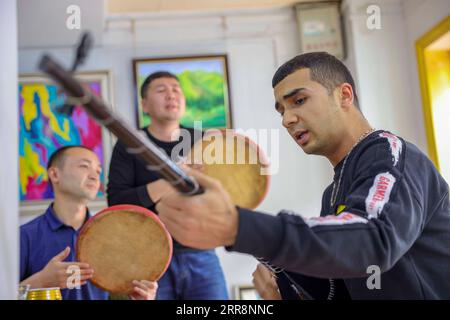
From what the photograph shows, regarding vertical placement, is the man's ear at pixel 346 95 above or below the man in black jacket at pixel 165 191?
above

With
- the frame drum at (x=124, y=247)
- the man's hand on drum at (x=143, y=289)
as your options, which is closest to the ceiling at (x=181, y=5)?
the frame drum at (x=124, y=247)

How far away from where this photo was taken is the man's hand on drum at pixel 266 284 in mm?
1247

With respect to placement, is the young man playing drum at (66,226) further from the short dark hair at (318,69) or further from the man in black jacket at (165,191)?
the short dark hair at (318,69)

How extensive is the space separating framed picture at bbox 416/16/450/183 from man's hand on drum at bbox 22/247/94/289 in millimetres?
2067

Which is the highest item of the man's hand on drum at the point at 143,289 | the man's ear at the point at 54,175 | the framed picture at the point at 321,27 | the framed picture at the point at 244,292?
the framed picture at the point at 321,27

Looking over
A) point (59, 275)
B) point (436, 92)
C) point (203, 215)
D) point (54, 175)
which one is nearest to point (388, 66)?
point (436, 92)

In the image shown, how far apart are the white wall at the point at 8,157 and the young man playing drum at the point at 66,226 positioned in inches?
26.8

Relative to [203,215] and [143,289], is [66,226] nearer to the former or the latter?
[143,289]

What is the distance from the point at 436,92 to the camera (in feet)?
10.4

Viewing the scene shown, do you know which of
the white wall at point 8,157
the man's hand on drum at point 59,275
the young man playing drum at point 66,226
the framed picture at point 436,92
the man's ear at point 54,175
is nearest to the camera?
the white wall at point 8,157

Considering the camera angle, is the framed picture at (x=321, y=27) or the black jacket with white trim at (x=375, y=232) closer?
the black jacket with white trim at (x=375, y=232)

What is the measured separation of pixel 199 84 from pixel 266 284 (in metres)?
2.32
